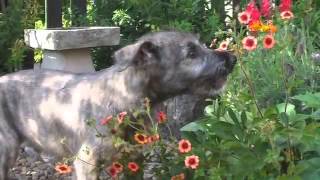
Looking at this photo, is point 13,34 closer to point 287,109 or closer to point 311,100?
point 287,109

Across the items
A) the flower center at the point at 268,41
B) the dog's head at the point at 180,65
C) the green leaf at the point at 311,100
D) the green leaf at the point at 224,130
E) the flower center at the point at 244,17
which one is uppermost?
the flower center at the point at 244,17

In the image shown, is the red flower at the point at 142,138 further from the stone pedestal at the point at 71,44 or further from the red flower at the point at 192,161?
the stone pedestal at the point at 71,44

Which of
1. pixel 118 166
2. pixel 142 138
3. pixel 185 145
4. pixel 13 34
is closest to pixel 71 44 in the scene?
pixel 13 34

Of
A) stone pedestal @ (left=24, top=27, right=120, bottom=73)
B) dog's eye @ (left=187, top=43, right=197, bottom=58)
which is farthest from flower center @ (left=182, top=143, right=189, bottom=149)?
stone pedestal @ (left=24, top=27, right=120, bottom=73)

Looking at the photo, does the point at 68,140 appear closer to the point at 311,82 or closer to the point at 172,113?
the point at 311,82

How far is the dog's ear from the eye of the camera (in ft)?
12.6

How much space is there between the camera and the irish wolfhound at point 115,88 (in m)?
3.97

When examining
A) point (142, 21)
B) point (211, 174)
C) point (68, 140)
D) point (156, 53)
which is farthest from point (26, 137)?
point (142, 21)

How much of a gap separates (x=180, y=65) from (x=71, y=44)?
2702 mm

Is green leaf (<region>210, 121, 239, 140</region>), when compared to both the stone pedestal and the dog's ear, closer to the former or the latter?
the dog's ear

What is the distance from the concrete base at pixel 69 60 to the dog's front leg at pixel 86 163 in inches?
99.7

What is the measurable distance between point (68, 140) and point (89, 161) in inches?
15.6

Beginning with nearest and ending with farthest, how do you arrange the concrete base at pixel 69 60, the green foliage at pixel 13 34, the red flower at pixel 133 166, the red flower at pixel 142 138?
the red flower at pixel 142 138 < the red flower at pixel 133 166 < the concrete base at pixel 69 60 < the green foliage at pixel 13 34

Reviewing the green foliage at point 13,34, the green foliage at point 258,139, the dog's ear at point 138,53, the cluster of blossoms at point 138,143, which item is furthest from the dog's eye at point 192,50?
the green foliage at point 13,34
